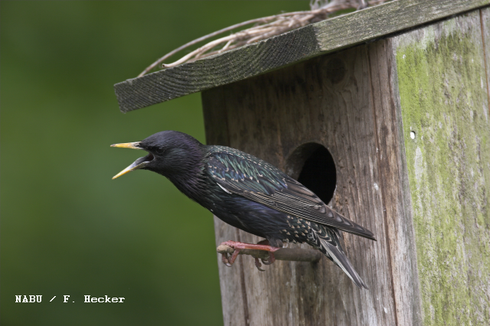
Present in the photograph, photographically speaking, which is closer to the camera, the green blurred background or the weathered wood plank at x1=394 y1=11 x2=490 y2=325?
the weathered wood plank at x1=394 y1=11 x2=490 y2=325

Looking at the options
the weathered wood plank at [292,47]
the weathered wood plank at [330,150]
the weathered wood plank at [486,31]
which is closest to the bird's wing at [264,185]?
the weathered wood plank at [330,150]

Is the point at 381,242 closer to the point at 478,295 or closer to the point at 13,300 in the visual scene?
the point at 478,295

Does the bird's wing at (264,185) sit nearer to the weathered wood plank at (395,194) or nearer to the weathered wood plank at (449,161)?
the weathered wood plank at (395,194)

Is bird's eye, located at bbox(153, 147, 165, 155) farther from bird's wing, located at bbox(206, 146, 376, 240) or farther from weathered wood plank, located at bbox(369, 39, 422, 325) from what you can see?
weathered wood plank, located at bbox(369, 39, 422, 325)

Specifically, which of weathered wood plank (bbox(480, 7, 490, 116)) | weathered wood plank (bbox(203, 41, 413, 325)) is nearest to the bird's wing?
weathered wood plank (bbox(203, 41, 413, 325))

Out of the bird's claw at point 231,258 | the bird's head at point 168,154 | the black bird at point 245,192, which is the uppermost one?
the bird's head at point 168,154

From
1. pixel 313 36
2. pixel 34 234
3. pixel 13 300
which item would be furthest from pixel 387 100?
pixel 13 300

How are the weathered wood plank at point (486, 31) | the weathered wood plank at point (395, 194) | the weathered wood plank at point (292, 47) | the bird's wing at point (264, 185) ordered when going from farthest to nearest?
the weathered wood plank at point (486, 31) → the bird's wing at point (264, 185) → the weathered wood plank at point (395, 194) → the weathered wood plank at point (292, 47)

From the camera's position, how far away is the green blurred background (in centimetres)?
443

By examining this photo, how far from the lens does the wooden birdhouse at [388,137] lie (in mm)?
2320

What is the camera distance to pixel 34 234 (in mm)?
4441

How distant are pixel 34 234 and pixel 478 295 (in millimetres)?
3088

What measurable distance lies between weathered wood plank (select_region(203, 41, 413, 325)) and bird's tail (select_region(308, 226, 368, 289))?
11cm

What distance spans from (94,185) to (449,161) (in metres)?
2.66
